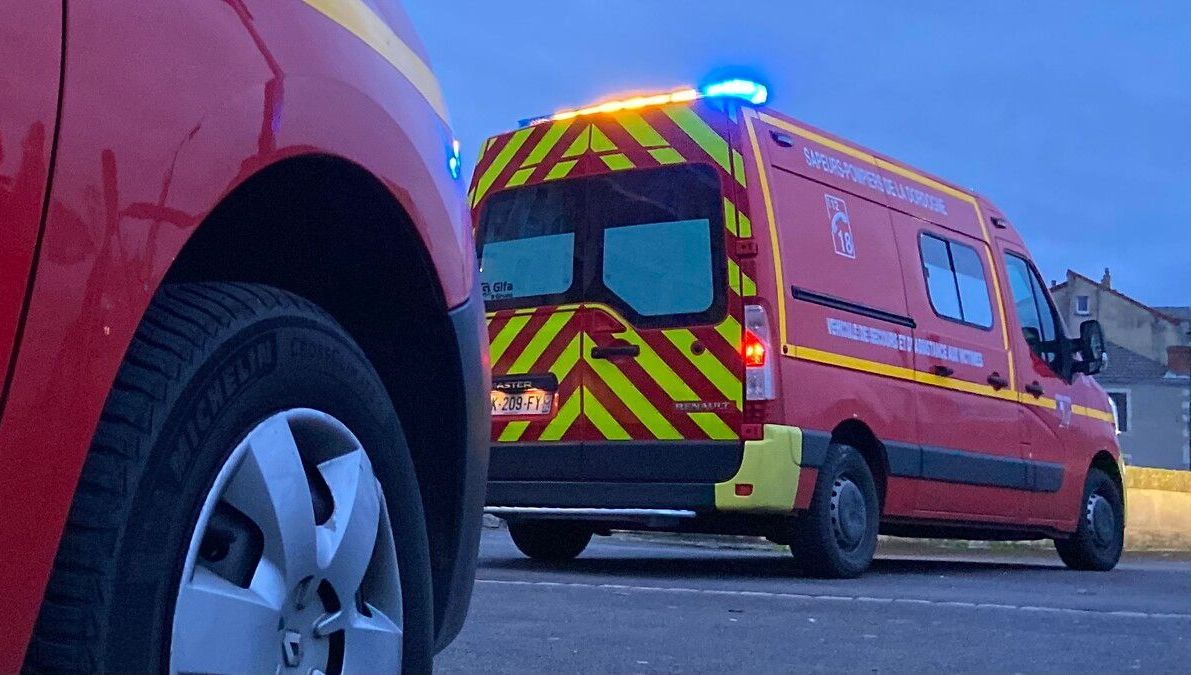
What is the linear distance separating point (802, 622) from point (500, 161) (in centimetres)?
378

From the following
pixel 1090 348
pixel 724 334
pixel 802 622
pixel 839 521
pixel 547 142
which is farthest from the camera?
pixel 1090 348

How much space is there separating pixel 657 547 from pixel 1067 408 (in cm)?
389

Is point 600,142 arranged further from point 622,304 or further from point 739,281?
point 739,281

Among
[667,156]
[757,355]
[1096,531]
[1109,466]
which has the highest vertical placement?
[667,156]

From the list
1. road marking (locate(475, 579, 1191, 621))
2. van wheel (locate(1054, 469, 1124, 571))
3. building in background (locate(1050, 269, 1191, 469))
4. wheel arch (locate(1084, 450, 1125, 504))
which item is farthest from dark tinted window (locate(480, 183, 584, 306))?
building in background (locate(1050, 269, 1191, 469))

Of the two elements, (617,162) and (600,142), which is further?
(600,142)

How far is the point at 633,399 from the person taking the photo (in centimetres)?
736

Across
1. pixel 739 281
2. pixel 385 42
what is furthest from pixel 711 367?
pixel 385 42

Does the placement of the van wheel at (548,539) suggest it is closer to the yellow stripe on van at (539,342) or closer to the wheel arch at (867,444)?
the yellow stripe on van at (539,342)

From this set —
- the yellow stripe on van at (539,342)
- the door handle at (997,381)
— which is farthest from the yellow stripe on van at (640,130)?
the door handle at (997,381)

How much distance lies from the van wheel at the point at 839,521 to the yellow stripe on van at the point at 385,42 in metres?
4.71

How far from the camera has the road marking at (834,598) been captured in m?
5.80

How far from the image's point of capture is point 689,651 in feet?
14.2

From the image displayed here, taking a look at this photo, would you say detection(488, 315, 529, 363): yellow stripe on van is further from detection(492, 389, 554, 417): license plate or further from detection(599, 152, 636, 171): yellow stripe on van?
detection(599, 152, 636, 171): yellow stripe on van
